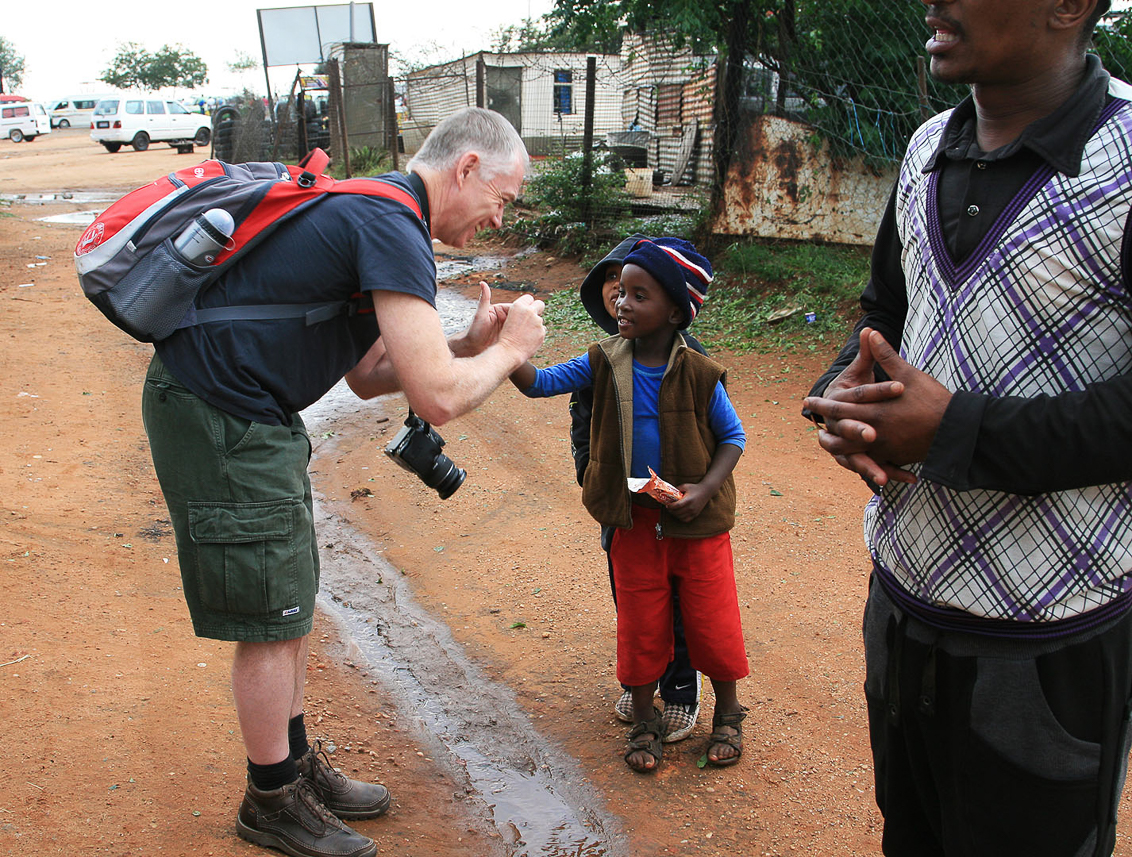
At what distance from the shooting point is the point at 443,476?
300 cm

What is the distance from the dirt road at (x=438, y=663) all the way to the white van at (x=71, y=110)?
45.2 m

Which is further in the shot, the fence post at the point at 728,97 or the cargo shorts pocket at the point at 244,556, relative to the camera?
the fence post at the point at 728,97

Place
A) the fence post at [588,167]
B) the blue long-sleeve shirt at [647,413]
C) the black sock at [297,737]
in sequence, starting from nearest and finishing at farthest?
1. the black sock at [297,737]
2. the blue long-sleeve shirt at [647,413]
3. the fence post at [588,167]

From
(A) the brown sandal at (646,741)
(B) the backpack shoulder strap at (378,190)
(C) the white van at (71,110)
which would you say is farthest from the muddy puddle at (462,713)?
(C) the white van at (71,110)

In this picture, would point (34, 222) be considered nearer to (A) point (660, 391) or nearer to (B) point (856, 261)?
(B) point (856, 261)

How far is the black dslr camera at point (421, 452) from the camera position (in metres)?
2.92

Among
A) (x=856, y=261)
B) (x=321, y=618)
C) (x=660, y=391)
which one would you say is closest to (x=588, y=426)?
(x=660, y=391)

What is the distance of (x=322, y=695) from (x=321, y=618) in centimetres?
72

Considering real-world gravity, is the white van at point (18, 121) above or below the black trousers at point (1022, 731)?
below

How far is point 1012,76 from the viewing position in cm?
163

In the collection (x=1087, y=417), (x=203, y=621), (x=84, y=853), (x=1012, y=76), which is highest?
(x=1012, y=76)

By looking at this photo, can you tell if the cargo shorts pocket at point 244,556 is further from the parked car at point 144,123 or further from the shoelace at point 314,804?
the parked car at point 144,123

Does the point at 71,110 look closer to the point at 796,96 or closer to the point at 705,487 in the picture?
the point at 796,96

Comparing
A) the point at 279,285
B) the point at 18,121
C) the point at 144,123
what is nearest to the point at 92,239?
the point at 279,285
